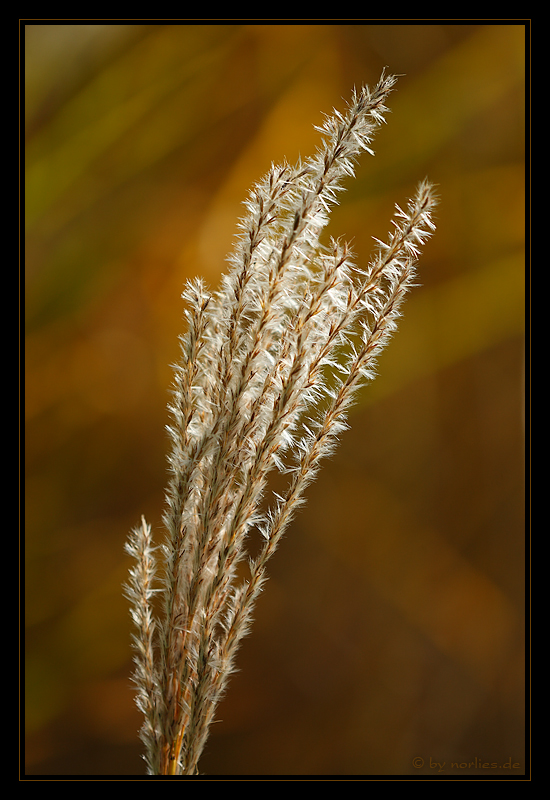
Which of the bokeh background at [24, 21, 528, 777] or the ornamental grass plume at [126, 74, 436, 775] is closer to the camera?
the ornamental grass plume at [126, 74, 436, 775]

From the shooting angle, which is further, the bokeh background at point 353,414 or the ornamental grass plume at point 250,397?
the bokeh background at point 353,414
